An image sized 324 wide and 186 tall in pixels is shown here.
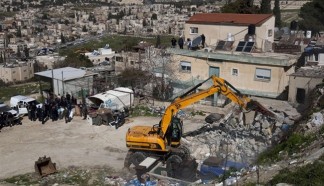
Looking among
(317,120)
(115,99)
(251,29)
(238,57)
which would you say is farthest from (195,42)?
(317,120)

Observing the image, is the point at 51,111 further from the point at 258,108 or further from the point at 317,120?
the point at 317,120

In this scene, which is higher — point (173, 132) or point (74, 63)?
point (173, 132)

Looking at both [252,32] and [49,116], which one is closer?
[49,116]

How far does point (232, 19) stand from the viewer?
3198 cm

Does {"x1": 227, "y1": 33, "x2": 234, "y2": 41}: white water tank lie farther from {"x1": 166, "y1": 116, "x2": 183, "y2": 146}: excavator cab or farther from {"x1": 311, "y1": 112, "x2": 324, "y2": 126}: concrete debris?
{"x1": 166, "y1": 116, "x2": 183, "y2": 146}: excavator cab

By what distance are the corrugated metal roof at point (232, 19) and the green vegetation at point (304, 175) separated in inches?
813

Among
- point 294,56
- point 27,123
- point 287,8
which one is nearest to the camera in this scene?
point 27,123

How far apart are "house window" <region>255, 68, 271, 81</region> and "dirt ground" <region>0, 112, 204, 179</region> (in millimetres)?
5100

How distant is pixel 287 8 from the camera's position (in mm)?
171000

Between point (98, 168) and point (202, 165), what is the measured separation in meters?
4.58

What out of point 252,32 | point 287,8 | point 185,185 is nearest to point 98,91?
point 252,32

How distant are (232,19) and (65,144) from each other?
1687 centimetres

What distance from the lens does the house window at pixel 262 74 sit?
26938 millimetres

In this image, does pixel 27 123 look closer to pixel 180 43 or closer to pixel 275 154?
pixel 180 43
